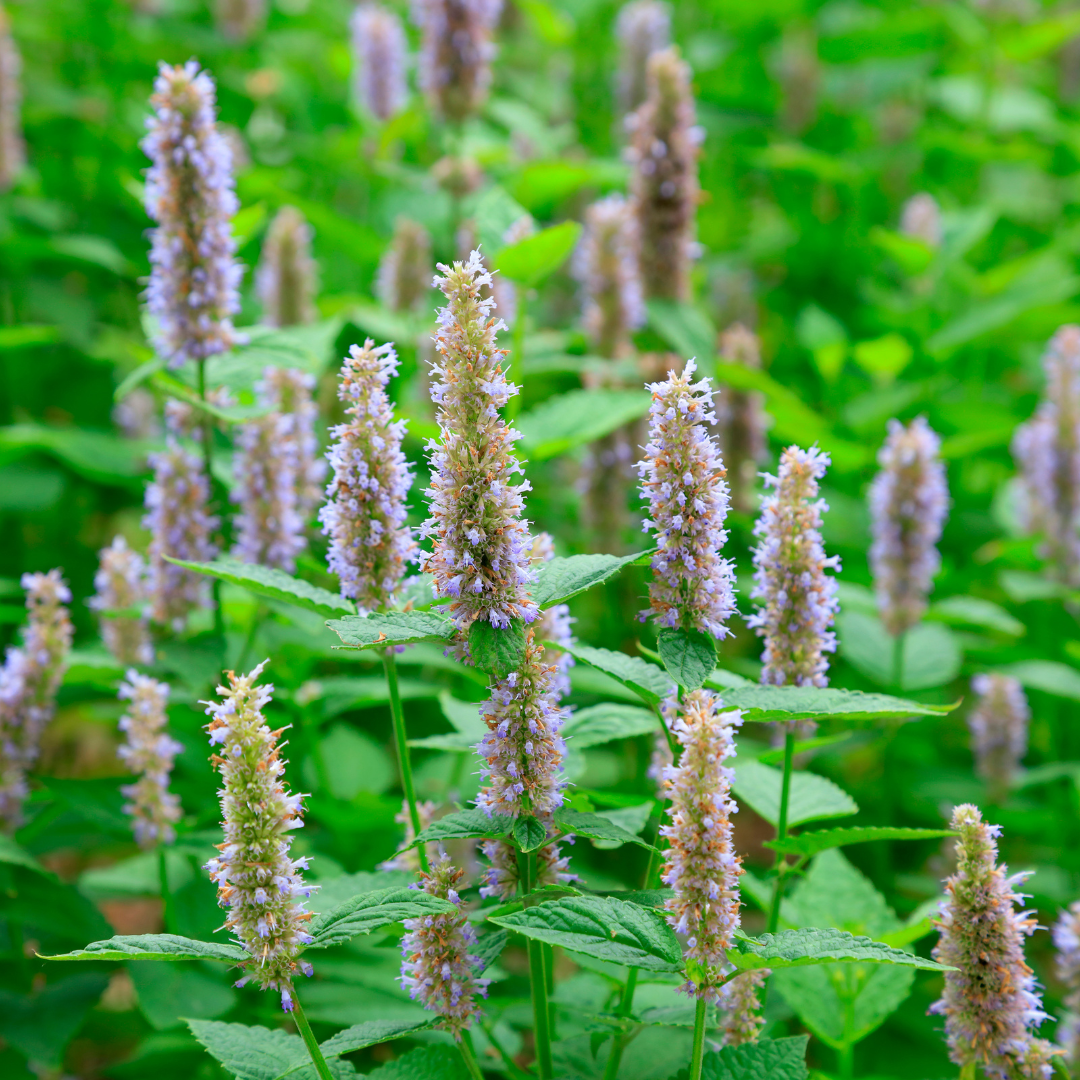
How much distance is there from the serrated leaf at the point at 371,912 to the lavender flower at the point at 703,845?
35 cm

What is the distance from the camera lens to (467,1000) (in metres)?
2.00

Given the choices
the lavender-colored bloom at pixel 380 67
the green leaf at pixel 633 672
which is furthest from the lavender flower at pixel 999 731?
the lavender-colored bloom at pixel 380 67

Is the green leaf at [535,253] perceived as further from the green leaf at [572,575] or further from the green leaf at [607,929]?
the green leaf at [607,929]

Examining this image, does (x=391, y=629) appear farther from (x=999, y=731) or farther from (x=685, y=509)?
(x=999, y=731)

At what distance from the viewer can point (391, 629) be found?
1793 mm

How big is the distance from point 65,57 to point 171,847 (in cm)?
677

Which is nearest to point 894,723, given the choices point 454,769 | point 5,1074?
point 454,769

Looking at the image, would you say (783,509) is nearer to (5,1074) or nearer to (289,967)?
(289,967)

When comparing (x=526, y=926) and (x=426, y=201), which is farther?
(x=426, y=201)

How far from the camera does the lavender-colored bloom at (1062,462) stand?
4.34 meters

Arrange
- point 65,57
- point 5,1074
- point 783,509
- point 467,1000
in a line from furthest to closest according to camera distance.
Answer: point 65,57 → point 5,1074 → point 783,509 → point 467,1000

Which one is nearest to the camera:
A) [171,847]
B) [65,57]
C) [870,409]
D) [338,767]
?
[171,847]

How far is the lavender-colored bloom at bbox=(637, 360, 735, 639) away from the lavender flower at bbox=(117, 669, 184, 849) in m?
1.42

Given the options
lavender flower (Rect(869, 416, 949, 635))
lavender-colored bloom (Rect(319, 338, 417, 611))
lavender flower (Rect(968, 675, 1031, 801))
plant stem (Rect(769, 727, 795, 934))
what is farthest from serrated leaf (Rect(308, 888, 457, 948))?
lavender flower (Rect(968, 675, 1031, 801))
